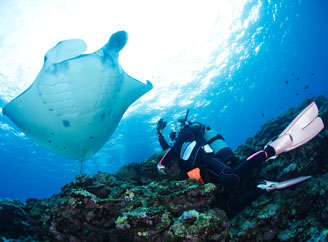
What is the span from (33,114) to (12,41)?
31.2 ft

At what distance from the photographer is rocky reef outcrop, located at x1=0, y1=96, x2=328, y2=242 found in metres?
2.03

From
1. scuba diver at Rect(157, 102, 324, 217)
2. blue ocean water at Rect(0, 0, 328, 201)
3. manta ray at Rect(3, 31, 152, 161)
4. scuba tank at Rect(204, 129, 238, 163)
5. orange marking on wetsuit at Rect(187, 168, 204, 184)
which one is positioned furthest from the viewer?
blue ocean water at Rect(0, 0, 328, 201)

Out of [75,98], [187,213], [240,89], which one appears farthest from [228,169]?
[240,89]

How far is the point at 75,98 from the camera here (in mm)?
4660

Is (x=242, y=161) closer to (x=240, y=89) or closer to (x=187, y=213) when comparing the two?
(x=187, y=213)

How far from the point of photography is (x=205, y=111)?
80.4 ft

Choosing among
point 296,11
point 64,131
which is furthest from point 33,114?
point 296,11

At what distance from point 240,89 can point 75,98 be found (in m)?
23.4

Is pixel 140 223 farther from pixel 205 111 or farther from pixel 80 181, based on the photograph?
pixel 205 111

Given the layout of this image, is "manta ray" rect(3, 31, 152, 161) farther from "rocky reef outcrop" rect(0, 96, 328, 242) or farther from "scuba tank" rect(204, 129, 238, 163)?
"scuba tank" rect(204, 129, 238, 163)

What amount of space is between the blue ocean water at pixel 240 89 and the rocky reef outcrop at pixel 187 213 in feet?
34.6

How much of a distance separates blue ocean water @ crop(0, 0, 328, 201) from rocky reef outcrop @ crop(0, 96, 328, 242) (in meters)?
10.5

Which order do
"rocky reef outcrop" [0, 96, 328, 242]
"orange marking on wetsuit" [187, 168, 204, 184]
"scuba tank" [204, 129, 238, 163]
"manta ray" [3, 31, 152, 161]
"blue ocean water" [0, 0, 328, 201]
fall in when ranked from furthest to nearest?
"blue ocean water" [0, 0, 328, 201] → "manta ray" [3, 31, 152, 161] → "scuba tank" [204, 129, 238, 163] → "orange marking on wetsuit" [187, 168, 204, 184] → "rocky reef outcrop" [0, 96, 328, 242]

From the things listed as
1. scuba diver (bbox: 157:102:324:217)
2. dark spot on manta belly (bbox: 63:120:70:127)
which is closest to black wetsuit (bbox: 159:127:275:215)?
scuba diver (bbox: 157:102:324:217)
